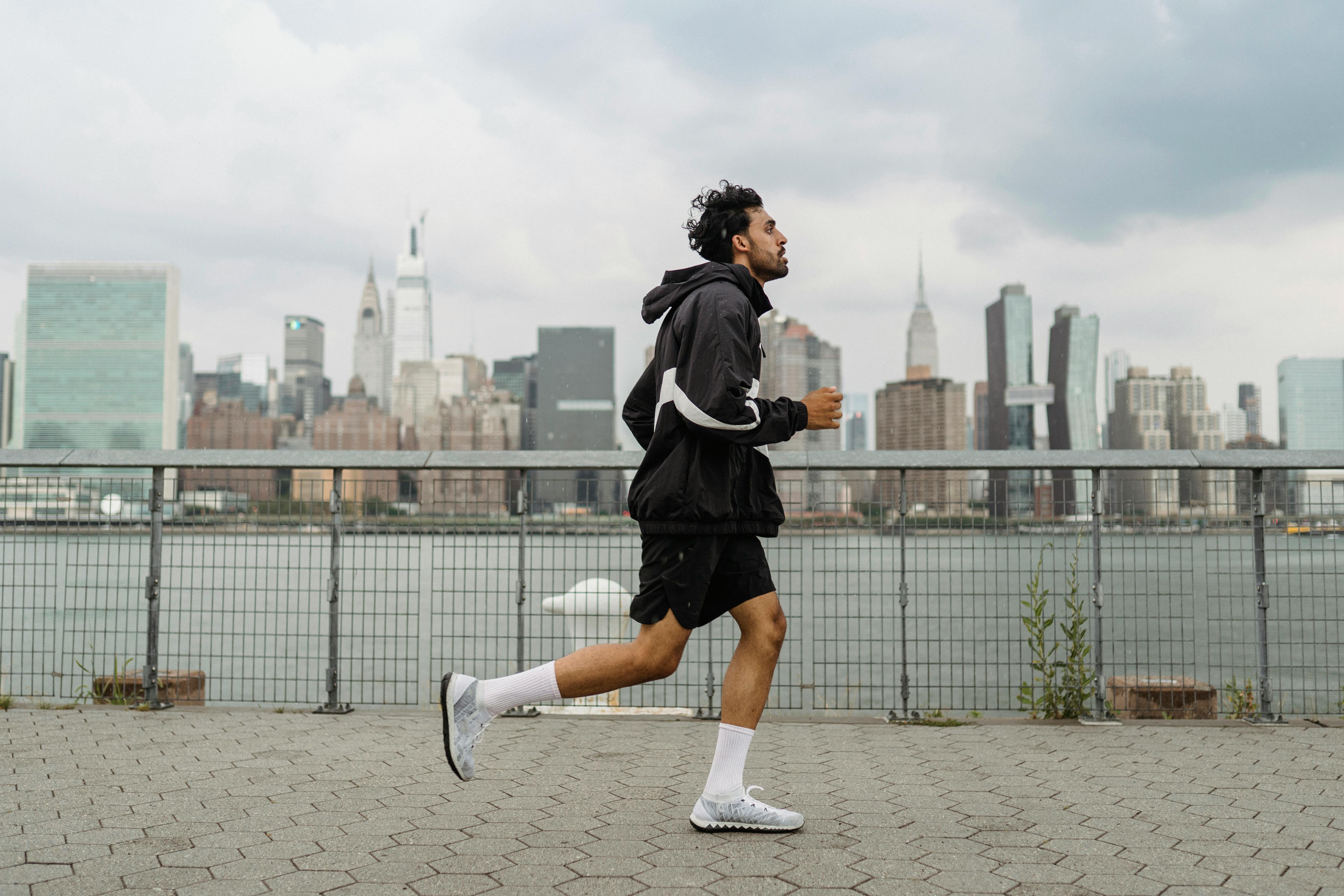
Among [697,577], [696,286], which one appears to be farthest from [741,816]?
[696,286]

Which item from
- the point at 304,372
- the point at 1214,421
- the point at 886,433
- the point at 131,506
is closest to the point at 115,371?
the point at 304,372

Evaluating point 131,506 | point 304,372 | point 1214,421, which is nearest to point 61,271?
point 304,372

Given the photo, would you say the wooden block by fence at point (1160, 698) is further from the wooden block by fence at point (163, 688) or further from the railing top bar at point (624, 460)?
the wooden block by fence at point (163, 688)

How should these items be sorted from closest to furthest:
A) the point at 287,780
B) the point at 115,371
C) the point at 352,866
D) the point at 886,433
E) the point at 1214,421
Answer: the point at 352,866, the point at 287,780, the point at 1214,421, the point at 886,433, the point at 115,371

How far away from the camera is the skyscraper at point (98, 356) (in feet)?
356

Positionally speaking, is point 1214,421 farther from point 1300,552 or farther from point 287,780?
point 287,780

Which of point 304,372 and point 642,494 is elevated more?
point 304,372

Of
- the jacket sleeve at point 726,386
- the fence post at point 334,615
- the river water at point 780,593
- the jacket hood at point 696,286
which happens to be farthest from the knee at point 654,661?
the fence post at point 334,615

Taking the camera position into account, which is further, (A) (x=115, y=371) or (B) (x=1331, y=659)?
(A) (x=115, y=371)

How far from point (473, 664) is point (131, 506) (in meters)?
2.18

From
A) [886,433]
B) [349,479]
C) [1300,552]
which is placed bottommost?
[1300,552]

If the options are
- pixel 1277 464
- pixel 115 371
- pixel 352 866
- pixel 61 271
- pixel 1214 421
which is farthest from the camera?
pixel 61 271

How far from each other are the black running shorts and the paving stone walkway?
718 millimetres

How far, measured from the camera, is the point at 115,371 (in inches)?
4503
